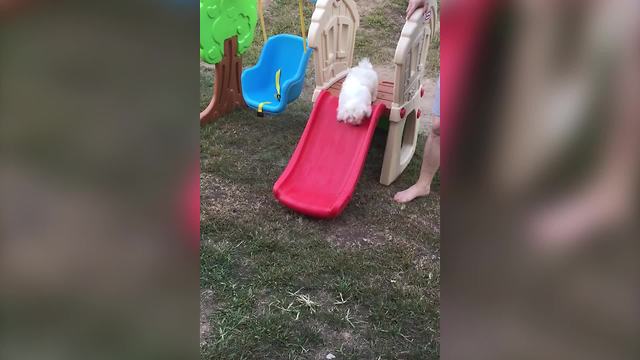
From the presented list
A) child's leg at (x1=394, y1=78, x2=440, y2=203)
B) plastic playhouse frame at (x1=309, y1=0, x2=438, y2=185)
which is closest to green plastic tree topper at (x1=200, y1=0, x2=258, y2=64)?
plastic playhouse frame at (x1=309, y1=0, x2=438, y2=185)

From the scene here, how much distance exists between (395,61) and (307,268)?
109 cm

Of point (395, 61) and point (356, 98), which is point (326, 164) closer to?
→ point (356, 98)

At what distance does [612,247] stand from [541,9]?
24cm

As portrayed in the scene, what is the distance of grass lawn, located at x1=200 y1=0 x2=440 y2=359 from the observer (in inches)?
80.8

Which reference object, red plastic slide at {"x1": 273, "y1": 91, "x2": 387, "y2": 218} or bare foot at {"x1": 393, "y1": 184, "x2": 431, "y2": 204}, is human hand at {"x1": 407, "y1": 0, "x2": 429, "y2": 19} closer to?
red plastic slide at {"x1": 273, "y1": 91, "x2": 387, "y2": 218}

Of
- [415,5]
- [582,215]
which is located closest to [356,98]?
[415,5]

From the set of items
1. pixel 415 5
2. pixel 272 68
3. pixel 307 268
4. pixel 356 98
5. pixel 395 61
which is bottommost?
pixel 307 268

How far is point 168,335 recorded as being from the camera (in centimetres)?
60

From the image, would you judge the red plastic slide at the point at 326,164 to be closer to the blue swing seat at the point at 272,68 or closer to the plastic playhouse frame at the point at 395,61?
the plastic playhouse frame at the point at 395,61

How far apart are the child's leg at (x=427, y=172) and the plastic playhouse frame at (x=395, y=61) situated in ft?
0.51

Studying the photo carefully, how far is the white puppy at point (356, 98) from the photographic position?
2.95 metres

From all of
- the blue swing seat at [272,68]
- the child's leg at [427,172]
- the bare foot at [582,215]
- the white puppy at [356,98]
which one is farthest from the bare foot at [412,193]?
the bare foot at [582,215]

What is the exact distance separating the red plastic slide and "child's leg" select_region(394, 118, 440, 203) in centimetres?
29

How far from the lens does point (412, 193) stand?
9.84 feet
